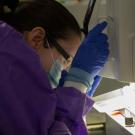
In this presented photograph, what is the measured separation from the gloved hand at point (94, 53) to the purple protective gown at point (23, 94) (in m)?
0.16

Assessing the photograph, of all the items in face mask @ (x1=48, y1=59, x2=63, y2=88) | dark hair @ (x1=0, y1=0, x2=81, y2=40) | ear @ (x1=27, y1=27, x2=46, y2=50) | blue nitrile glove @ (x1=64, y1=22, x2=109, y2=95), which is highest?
dark hair @ (x1=0, y1=0, x2=81, y2=40)

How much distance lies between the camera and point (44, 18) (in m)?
1.07

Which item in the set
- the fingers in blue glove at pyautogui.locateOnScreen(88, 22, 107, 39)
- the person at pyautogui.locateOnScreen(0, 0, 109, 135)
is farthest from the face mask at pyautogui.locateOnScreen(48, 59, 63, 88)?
the fingers in blue glove at pyautogui.locateOnScreen(88, 22, 107, 39)

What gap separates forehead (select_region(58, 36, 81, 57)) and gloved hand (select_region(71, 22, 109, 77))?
42 millimetres

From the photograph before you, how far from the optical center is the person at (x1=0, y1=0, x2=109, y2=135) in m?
0.91

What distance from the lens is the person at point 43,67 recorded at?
0.91 m

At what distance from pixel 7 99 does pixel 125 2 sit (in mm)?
440

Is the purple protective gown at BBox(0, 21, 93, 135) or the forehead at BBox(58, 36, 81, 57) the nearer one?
the purple protective gown at BBox(0, 21, 93, 135)

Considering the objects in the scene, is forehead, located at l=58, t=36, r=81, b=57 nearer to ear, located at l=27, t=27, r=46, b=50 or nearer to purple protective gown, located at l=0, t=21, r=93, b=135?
ear, located at l=27, t=27, r=46, b=50

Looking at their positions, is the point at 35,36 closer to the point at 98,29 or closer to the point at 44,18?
the point at 44,18

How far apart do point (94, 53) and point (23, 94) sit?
29 cm

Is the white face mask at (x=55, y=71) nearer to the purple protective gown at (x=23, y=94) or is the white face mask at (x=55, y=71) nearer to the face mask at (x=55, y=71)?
the face mask at (x=55, y=71)

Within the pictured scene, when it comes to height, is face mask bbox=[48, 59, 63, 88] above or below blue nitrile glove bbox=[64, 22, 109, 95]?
below

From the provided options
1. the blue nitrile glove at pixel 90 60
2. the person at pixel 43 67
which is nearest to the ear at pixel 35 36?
the person at pixel 43 67
